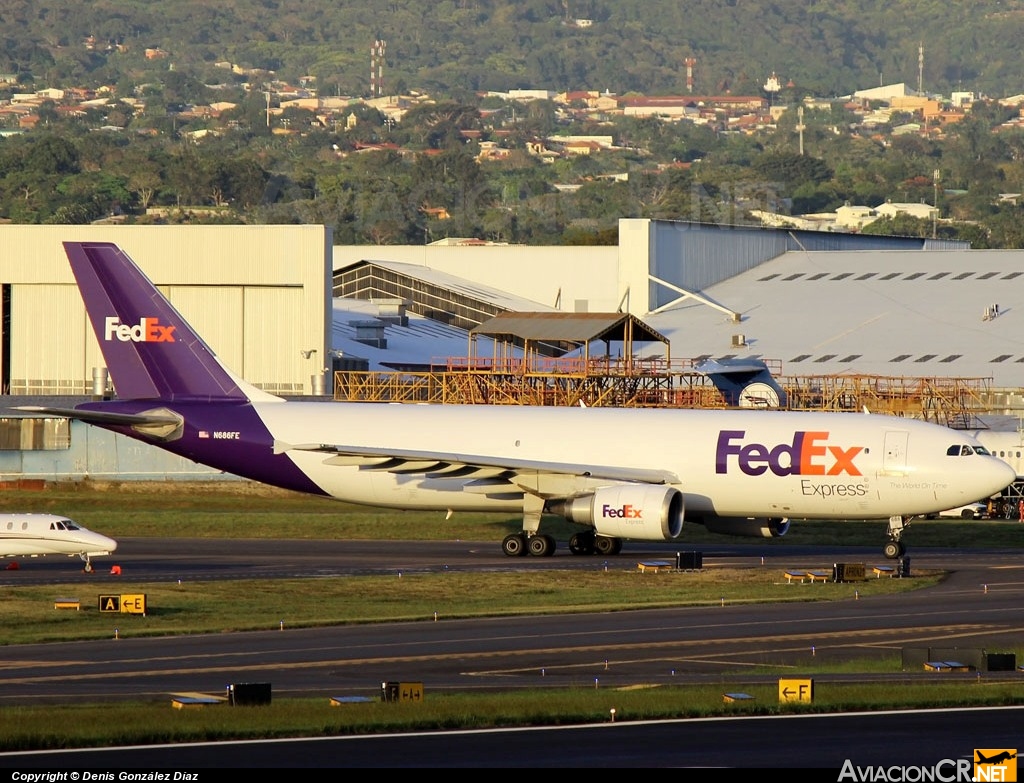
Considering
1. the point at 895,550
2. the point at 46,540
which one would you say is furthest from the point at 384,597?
the point at 895,550

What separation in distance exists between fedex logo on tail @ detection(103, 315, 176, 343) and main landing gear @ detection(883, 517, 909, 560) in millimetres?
21442

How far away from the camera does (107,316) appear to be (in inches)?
2125

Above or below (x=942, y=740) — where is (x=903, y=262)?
above

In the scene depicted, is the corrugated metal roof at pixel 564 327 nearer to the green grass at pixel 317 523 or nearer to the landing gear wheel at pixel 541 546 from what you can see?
the green grass at pixel 317 523

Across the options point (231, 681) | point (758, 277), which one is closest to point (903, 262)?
point (758, 277)

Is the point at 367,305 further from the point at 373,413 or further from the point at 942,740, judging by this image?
the point at 942,740

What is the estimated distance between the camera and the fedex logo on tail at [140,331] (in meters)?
53.5

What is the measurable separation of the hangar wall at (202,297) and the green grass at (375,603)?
54.0ft

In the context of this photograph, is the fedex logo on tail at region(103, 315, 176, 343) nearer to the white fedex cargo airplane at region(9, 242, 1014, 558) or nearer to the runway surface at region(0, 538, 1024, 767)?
the white fedex cargo airplane at region(9, 242, 1014, 558)

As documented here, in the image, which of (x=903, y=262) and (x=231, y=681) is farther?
(x=903, y=262)

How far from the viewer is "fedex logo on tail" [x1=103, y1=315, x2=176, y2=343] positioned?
53500 millimetres

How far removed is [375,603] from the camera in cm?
4000

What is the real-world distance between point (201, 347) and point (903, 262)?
209ft

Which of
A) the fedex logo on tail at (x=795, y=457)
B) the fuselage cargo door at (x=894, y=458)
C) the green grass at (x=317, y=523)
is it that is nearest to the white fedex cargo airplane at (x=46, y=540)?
the green grass at (x=317, y=523)
